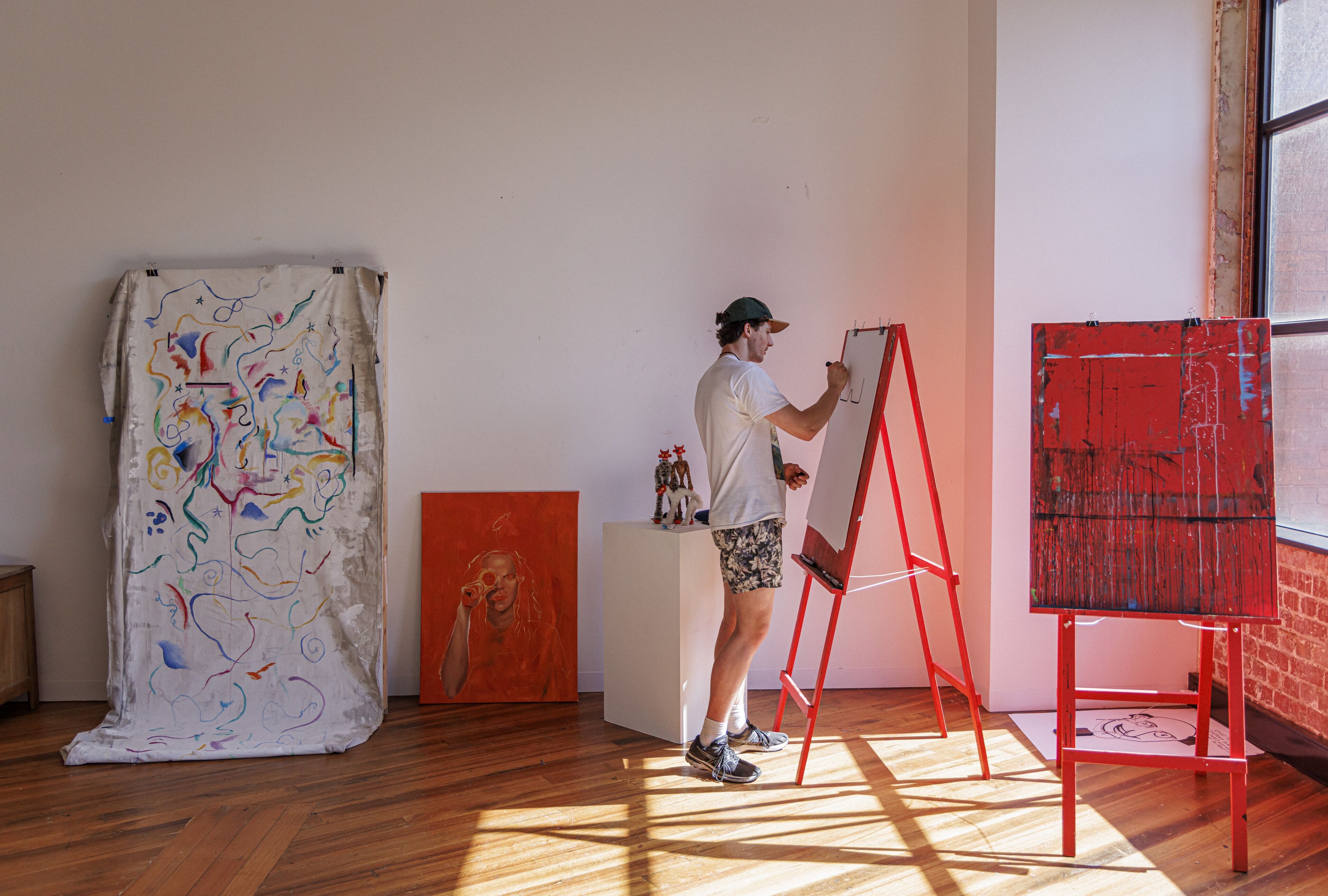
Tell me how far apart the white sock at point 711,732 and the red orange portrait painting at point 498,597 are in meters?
0.89

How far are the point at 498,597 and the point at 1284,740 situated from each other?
3027 millimetres

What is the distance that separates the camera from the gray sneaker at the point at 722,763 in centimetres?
293

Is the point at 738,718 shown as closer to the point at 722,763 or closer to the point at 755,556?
the point at 722,763

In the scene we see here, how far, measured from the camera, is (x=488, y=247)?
3812 millimetres

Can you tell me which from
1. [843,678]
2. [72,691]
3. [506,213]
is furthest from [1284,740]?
[72,691]

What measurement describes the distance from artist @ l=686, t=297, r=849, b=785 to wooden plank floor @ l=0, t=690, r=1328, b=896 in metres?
0.24

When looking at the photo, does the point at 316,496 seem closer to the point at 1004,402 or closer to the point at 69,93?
the point at 69,93

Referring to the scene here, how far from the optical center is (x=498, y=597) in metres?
3.79

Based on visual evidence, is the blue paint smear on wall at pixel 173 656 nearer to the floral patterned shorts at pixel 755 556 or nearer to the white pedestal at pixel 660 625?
the white pedestal at pixel 660 625

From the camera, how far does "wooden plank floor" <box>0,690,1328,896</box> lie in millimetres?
2352

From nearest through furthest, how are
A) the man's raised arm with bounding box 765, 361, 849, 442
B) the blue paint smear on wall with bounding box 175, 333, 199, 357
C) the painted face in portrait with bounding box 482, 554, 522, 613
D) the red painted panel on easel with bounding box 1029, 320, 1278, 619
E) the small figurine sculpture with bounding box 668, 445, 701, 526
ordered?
the red painted panel on easel with bounding box 1029, 320, 1278, 619, the man's raised arm with bounding box 765, 361, 849, 442, the small figurine sculpture with bounding box 668, 445, 701, 526, the blue paint smear on wall with bounding box 175, 333, 199, 357, the painted face in portrait with bounding box 482, 554, 522, 613

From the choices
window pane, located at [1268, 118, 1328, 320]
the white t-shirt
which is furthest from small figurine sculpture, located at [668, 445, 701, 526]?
window pane, located at [1268, 118, 1328, 320]

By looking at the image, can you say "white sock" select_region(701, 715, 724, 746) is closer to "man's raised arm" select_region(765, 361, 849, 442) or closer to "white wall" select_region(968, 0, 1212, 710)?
"man's raised arm" select_region(765, 361, 849, 442)

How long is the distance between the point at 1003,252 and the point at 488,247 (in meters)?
2.19
